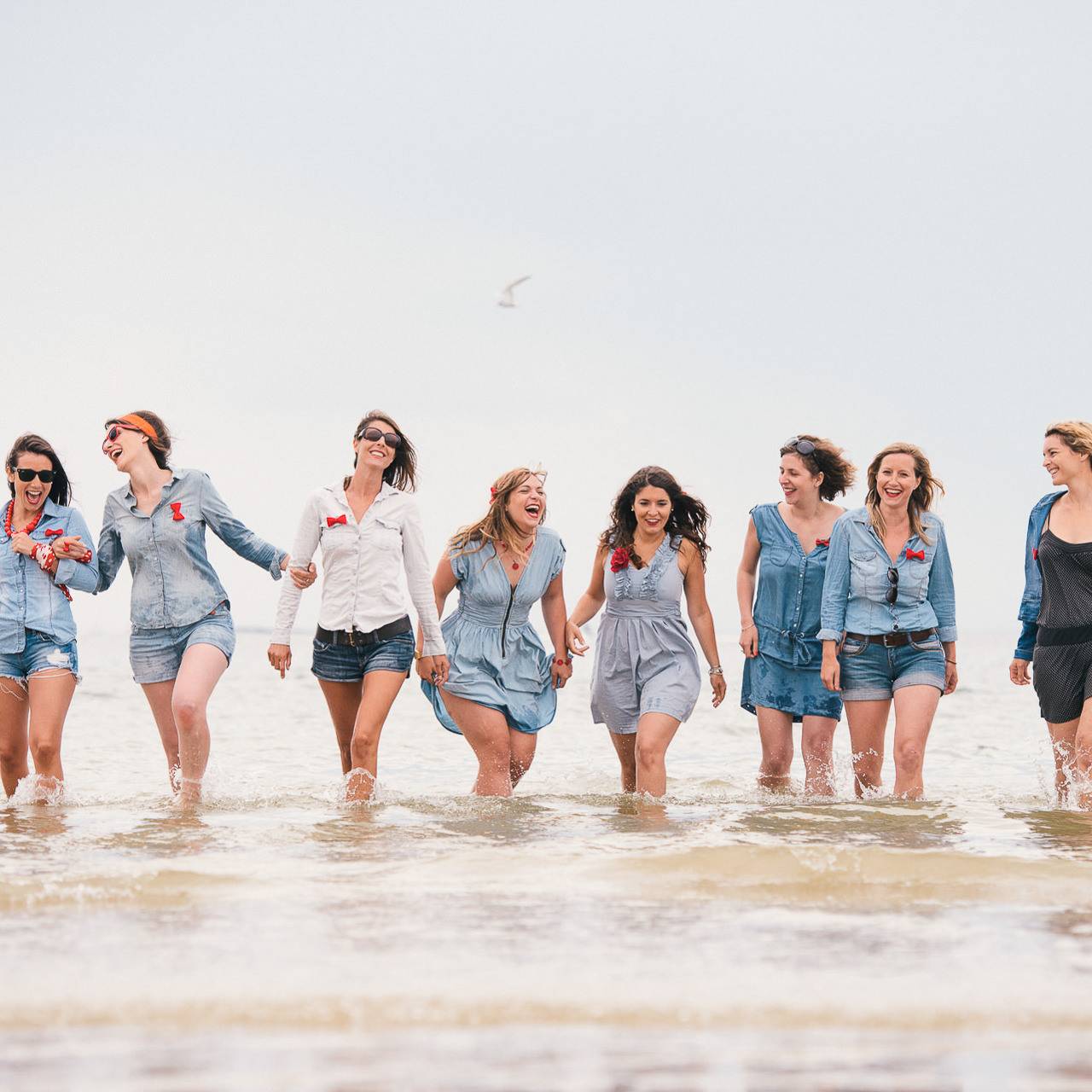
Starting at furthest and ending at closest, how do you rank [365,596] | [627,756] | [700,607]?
[627,756] < [700,607] < [365,596]

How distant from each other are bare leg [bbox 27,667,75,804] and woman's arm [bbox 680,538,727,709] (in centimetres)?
379

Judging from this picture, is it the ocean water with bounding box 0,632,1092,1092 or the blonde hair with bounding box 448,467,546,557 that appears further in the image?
the blonde hair with bounding box 448,467,546,557

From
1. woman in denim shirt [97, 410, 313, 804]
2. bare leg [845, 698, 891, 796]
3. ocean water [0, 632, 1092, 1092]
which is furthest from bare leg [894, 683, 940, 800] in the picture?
woman in denim shirt [97, 410, 313, 804]

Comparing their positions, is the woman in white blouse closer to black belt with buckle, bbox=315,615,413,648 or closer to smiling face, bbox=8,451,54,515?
black belt with buckle, bbox=315,615,413,648

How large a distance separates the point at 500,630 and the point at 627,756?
3.98 feet

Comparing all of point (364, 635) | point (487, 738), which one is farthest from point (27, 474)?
point (487, 738)

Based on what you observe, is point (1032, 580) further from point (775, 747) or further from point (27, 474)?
point (27, 474)

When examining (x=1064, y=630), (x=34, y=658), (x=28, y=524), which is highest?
(x=28, y=524)

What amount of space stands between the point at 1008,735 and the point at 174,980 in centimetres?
1725

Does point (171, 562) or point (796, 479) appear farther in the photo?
point (796, 479)

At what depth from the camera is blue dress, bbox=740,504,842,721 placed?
8844 mm

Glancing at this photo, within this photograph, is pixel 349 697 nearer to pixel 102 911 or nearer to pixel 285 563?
pixel 285 563

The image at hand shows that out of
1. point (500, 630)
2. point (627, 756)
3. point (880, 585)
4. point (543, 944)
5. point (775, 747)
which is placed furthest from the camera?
point (775, 747)

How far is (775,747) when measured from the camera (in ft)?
29.8
